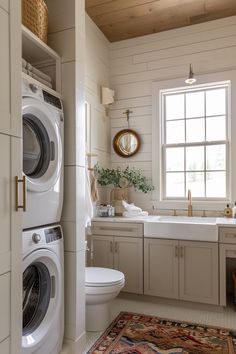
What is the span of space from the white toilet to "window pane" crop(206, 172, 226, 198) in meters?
1.57

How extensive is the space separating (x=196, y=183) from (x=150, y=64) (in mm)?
1572

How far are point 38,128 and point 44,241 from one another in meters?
0.69

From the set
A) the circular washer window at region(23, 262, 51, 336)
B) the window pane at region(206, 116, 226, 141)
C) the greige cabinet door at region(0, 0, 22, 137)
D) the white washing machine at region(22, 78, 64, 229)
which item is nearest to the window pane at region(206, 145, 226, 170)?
the window pane at region(206, 116, 226, 141)

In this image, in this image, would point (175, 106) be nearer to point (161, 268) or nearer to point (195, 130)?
point (195, 130)

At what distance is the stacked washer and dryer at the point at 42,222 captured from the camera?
159cm

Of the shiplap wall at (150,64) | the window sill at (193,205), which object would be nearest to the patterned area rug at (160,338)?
the window sill at (193,205)

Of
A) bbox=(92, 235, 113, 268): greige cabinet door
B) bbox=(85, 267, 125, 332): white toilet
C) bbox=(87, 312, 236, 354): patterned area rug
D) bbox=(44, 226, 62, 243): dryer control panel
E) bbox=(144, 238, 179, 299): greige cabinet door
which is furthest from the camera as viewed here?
bbox=(92, 235, 113, 268): greige cabinet door

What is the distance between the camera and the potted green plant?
3277mm

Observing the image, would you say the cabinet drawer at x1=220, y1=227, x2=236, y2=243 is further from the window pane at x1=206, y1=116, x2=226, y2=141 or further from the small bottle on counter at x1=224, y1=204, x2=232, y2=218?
the window pane at x1=206, y1=116, x2=226, y2=141

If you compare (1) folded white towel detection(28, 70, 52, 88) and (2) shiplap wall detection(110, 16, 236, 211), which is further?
(2) shiplap wall detection(110, 16, 236, 211)

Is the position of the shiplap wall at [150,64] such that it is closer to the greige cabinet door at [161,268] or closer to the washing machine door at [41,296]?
the greige cabinet door at [161,268]

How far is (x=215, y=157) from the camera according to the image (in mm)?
3275

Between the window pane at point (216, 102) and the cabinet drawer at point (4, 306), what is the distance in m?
2.91

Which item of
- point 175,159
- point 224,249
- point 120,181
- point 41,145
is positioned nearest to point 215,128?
point 175,159
